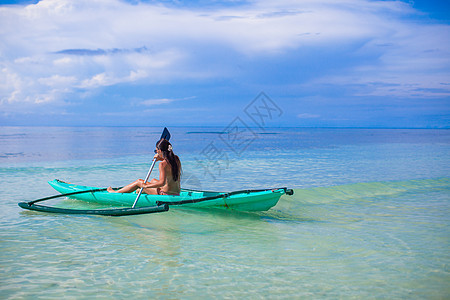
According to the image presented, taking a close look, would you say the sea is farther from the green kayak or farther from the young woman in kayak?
the young woman in kayak

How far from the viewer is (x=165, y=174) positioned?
24.6 ft

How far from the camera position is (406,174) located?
15.3m

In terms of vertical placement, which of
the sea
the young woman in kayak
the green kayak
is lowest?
the sea

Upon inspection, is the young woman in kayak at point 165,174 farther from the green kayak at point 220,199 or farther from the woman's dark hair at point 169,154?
the green kayak at point 220,199

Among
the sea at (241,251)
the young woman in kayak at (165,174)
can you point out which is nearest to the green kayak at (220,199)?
the young woman in kayak at (165,174)

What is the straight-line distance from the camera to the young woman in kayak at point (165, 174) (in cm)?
723

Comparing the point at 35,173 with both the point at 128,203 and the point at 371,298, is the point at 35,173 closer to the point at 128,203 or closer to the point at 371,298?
the point at 128,203

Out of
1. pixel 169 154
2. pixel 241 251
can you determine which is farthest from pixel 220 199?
pixel 241 251

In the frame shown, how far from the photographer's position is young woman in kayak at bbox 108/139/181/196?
7.23 metres

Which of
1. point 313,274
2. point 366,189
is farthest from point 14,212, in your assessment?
point 366,189

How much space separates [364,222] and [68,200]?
7274 mm

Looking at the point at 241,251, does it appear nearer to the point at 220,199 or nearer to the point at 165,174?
the point at 220,199

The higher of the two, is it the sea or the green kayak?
the green kayak

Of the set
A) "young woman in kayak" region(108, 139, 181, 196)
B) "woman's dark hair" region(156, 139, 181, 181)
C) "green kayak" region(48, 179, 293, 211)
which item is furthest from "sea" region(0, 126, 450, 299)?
"woman's dark hair" region(156, 139, 181, 181)
